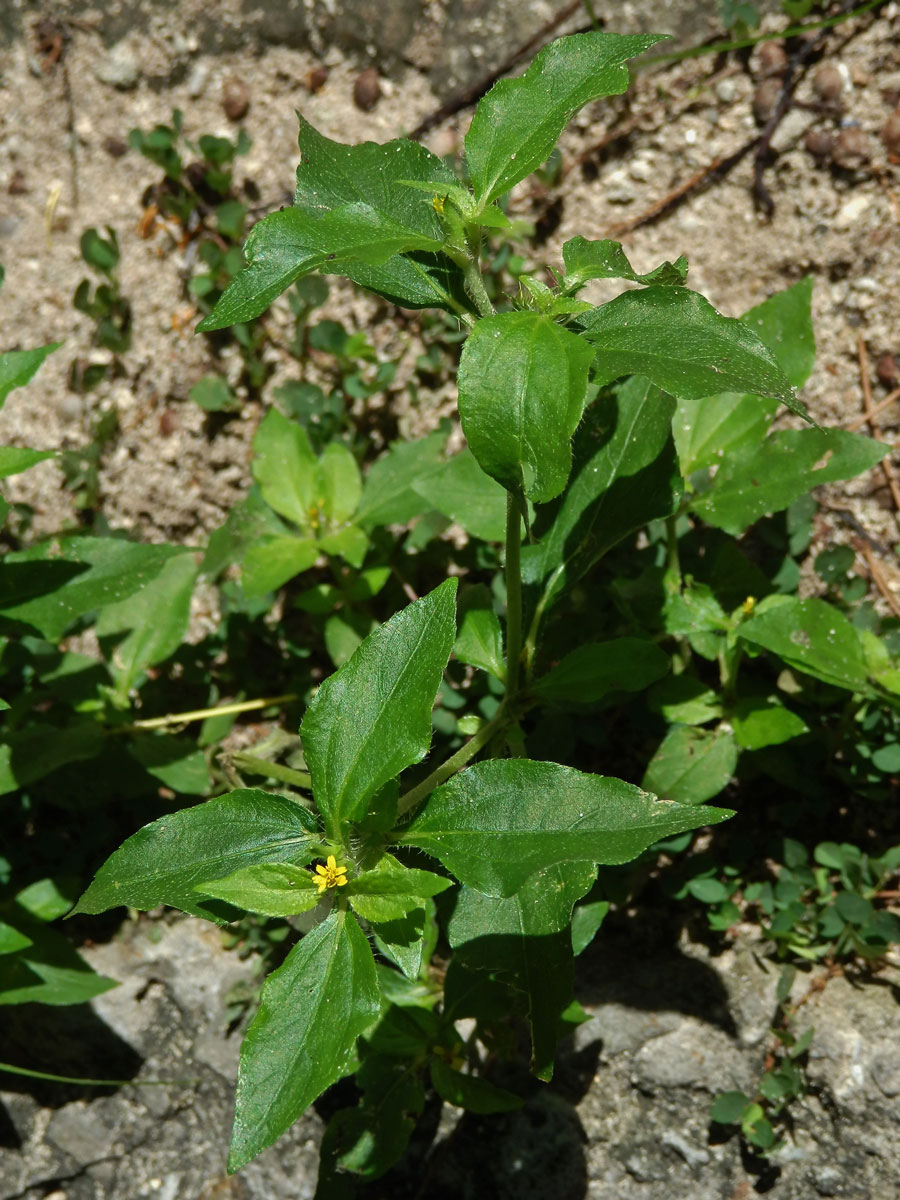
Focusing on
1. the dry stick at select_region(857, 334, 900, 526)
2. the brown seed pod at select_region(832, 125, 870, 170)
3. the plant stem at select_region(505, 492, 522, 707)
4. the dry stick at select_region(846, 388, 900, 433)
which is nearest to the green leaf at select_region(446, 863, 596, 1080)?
the plant stem at select_region(505, 492, 522, 707)

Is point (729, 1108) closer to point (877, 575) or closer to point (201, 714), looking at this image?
point (877, 575)

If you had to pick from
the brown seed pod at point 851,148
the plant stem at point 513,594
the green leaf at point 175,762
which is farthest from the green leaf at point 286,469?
the brown seed pod at point 851,148

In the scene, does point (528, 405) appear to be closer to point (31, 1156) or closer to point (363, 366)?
point (363, 366)

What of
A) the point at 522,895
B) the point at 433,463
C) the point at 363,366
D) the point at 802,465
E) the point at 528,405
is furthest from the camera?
the point at 363,366

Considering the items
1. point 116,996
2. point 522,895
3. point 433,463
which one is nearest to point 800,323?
point 433,463

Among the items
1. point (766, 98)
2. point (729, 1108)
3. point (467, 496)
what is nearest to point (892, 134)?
point (766, 98)

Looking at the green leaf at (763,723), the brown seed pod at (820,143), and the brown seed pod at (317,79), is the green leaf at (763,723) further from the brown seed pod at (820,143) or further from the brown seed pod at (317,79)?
the brown seed pod at (317,79)
